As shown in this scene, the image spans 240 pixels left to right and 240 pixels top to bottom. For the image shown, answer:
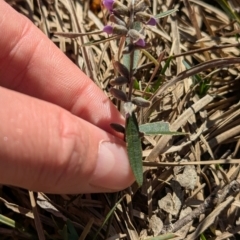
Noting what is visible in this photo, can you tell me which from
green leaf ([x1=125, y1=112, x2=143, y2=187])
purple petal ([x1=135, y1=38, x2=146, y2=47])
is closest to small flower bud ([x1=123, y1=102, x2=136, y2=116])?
green leaf ([x1=125, y1=112, x2=143, y2=187])

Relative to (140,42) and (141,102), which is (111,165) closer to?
(141,102)

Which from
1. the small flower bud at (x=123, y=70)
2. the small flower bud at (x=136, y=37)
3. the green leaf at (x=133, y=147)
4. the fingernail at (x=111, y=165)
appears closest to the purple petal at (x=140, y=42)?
the small flower bud at (x=136, y=37)

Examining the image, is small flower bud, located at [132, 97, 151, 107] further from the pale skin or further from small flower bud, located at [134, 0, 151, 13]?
small flower bud, located at [134, 0, 151, 13]

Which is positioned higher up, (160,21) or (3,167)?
(160,21)

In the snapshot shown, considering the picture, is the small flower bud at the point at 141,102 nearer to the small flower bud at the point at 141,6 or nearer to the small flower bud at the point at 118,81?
the small flower bud at the point at 118,81

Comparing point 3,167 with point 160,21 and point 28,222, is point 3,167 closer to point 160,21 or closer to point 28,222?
point 28,222

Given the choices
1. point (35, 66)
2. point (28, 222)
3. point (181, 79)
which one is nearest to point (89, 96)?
point (35, 66)
